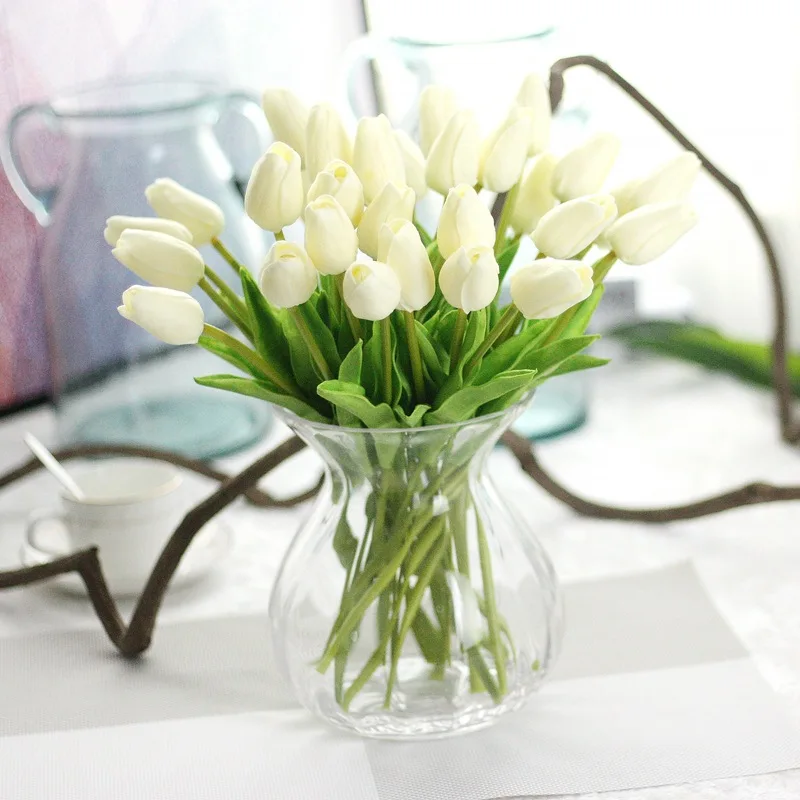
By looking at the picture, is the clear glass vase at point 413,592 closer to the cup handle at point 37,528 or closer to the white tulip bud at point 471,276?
the white tulip bud at point 471,276

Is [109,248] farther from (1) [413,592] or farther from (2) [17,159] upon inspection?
(1) [413,592]

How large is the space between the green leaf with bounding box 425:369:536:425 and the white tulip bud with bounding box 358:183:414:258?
0.06 m

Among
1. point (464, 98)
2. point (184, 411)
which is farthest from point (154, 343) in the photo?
point (464, 98)

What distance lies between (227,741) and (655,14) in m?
0.64

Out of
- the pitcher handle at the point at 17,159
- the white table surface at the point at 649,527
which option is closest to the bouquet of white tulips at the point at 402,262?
the white table surface at the point at 649,527

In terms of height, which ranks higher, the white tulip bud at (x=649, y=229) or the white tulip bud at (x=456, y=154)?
the white tulip bud at (x=456, y=154)

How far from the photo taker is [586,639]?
546 mm

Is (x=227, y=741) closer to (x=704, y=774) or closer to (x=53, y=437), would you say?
Result: (x=704, y=774)

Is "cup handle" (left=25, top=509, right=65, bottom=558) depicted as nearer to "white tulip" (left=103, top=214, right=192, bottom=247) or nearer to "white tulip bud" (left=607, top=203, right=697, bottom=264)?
"white tulip" (left=103, top=214, right=192, bottom=247)

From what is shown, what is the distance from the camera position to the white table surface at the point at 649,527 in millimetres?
565

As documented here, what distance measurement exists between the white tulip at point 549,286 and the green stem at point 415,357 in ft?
0.12

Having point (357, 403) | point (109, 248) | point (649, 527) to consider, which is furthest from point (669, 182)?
point (109, 248)

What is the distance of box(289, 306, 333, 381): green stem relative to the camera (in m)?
0.38

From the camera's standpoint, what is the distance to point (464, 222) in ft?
1.17
